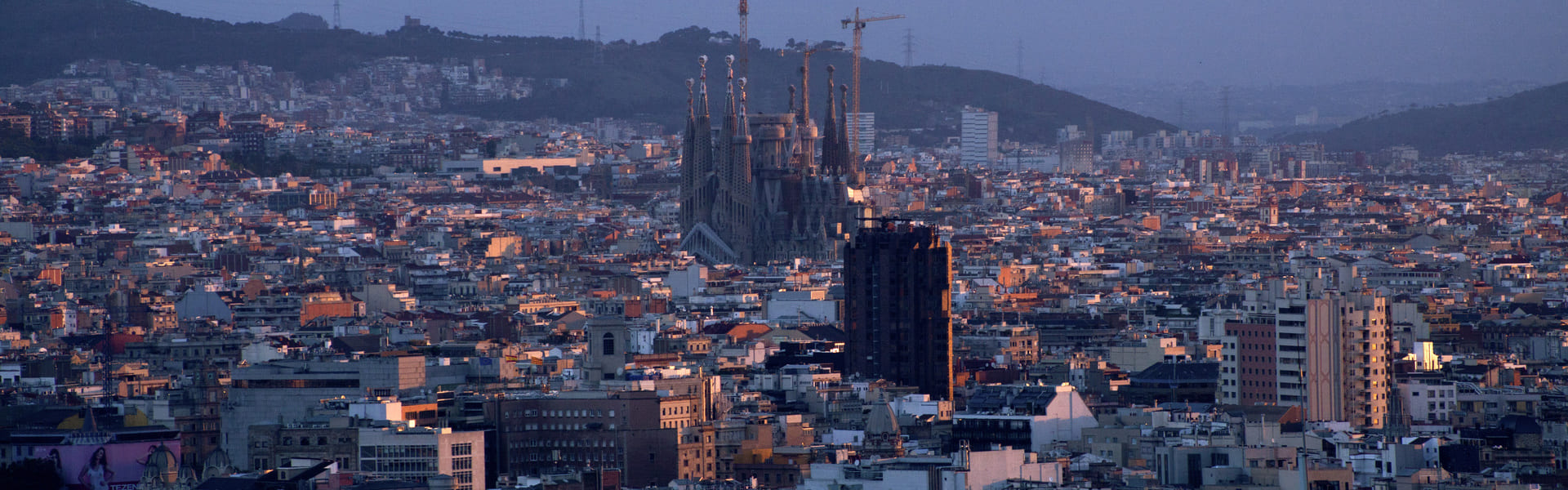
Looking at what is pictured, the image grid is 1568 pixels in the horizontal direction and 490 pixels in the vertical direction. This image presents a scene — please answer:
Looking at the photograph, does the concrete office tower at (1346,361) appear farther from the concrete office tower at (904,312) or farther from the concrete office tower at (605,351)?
the concrete office tower at (605,351)

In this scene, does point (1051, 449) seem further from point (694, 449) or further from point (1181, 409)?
point (1181, 409)

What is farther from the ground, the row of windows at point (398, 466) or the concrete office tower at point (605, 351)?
the concrete office tower at point (605, 351)

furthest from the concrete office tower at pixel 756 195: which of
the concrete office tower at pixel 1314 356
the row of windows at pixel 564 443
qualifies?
the row of windows at pixel 564 443

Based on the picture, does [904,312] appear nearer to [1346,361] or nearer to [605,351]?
[605,351]

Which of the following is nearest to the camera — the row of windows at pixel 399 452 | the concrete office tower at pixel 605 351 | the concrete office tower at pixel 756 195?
the row of windows at pixel 399 452

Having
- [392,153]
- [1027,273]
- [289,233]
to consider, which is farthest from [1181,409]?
[392,153]

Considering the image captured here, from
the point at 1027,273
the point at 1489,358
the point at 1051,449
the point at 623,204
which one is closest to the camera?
the point at 1051,449
